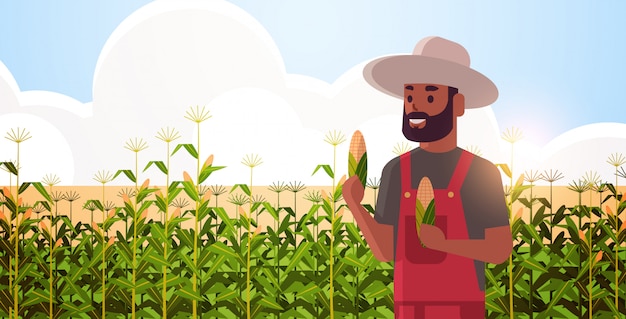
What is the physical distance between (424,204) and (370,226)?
0.23m

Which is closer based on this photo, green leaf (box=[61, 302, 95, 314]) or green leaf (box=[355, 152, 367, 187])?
green leaf (box=[355, 152, 367, 187])

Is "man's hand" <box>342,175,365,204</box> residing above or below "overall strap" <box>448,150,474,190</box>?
below

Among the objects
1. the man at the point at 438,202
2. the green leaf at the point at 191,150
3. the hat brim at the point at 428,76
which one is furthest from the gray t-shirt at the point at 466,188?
the green leaf at the point at 191,150

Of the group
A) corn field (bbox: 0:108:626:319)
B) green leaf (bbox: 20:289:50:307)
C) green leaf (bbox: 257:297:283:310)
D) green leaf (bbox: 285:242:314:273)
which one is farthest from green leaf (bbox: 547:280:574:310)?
green leaf (bbox: 20:289:50:307)

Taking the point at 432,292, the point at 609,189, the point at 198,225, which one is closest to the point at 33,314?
the point at 198,225

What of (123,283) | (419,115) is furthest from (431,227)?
(123,283)

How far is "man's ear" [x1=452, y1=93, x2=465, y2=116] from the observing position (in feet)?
8.42

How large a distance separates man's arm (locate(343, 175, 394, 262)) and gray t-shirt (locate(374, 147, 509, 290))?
Answer: 4 centimetres

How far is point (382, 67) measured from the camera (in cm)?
261

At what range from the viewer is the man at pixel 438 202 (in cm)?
243

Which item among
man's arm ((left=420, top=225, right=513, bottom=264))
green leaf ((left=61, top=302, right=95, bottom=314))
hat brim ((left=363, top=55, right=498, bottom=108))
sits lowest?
green leaf ((left=61, top=302, right=95, bottom=314))

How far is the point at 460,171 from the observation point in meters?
2.49

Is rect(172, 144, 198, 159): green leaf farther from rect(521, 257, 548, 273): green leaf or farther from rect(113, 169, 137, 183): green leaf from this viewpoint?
rect(521, 257, 548, 273): green leaf

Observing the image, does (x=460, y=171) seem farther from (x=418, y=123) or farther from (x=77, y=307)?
(x=77, y=307)
